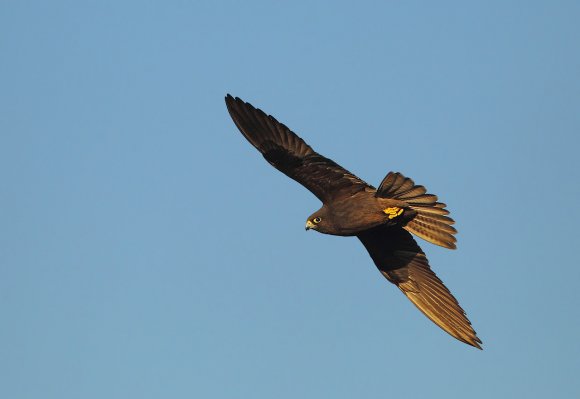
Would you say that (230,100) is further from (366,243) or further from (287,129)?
(366,243)

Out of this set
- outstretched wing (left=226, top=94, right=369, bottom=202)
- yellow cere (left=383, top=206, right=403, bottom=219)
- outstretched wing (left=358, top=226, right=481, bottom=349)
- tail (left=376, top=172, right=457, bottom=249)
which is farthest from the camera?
outstretched wing (left=358, top=226, right=481, bottom=349)

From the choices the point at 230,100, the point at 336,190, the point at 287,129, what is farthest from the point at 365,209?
the point at 230,100

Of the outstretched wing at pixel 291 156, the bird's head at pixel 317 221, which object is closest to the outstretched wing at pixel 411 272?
the bird's head at pixel 317 221

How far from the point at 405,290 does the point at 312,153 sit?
10.1 feet

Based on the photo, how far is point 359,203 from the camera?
1603 centimetres

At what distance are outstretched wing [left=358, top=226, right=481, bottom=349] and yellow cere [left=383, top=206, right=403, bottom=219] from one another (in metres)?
1.18

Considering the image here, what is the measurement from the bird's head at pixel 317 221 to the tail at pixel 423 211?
1161 mm

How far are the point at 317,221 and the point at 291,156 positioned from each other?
1.12 meters

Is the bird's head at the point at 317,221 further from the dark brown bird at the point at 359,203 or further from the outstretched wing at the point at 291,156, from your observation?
the outstretched wing at the point at 291,156

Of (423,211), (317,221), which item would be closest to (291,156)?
(317,221)

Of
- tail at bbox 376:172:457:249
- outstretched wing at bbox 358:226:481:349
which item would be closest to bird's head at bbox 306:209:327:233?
outstretched wing at bbox 358:226:481:349

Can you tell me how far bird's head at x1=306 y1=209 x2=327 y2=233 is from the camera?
1638 cm

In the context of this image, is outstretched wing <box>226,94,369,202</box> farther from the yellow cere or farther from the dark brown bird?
the yellow cere

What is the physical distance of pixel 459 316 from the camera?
16.9 m
